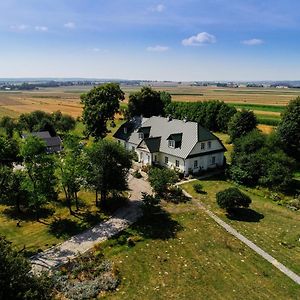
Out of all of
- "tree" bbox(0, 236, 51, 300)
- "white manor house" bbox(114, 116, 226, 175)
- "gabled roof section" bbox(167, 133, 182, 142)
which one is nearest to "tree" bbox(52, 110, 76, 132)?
"white manor house" bbox(114, 116, 226, 175)

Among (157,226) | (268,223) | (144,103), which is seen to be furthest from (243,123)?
(157,226)

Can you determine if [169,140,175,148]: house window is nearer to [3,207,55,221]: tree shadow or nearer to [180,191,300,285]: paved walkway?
[180,191,300,285]: paved walkway

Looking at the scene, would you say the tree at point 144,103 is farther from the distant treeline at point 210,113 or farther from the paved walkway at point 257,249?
the paved walkway at point 257,249

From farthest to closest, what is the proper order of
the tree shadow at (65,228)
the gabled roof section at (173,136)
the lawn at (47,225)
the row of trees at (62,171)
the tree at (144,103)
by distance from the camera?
the tree at (144,103) → the gabled roof section at (173,136) → the row of trees at (62,171) → the tree shadow at (65,228) → the lawn at (47,225)

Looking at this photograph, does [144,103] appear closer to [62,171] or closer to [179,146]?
[179,146]

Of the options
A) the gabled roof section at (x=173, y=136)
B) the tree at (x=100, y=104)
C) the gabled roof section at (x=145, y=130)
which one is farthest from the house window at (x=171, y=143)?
the tree at (x=100, y=104)

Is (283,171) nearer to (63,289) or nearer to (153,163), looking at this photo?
(153,163)
